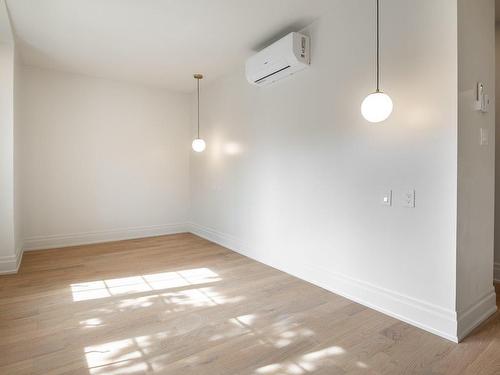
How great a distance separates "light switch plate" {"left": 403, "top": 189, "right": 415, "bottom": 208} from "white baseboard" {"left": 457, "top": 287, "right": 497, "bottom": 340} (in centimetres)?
82

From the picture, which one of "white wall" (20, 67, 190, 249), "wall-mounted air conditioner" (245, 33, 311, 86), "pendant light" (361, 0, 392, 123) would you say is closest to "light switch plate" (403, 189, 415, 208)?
"pendant light" (361, 0, 392, 123)

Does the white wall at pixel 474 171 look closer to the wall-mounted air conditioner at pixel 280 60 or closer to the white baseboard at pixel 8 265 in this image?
the wall-mounted air conditioner at pixel 280 60

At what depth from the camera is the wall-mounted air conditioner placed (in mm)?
2959

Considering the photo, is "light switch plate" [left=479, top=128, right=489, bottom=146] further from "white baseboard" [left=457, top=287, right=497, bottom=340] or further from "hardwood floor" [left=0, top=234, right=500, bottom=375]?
"hardwood floor" [left=0, top=234, right=500, bottom=375]

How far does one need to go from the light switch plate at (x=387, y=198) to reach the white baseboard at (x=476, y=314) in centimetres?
90

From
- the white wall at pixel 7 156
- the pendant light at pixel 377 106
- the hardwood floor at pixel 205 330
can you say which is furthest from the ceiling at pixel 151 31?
the hardwood floor at pixel 205 330

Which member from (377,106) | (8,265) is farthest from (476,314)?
(8,265)

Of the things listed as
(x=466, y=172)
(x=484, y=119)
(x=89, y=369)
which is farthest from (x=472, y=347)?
(x=89, y=369)

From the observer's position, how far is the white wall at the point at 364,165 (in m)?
2.07

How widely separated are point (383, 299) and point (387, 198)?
0.84 m

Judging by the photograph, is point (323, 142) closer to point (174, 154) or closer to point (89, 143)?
point (174, 154)

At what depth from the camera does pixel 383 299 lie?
7.95 feet

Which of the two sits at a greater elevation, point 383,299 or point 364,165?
point 364,165

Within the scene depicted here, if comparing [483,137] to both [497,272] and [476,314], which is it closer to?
[476,314]
